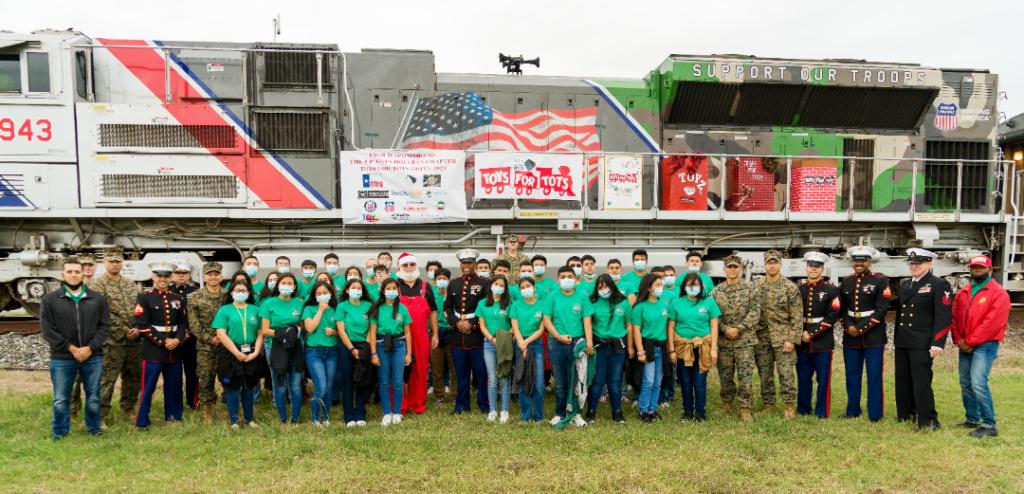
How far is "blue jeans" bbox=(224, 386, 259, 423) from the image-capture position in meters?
5.36

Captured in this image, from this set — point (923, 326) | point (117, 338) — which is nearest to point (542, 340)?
point (923, 326)

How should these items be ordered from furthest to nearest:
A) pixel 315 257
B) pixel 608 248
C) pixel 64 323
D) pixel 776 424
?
pixel 608 248, pixel 315 257, pixel 776 424, pixel 64 323

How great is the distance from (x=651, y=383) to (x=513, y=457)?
1.81 meters

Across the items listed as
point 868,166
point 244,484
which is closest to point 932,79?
point 868,166

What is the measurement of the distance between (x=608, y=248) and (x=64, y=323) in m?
6.61

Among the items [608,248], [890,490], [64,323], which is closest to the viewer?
A: [890,490]

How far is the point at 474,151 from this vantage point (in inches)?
323

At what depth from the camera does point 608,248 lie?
8.69 meters

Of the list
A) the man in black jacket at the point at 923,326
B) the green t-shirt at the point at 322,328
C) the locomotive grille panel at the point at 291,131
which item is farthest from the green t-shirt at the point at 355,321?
the man in black jacket at the point at 923,326

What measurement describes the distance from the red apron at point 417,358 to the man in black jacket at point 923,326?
4.80 meters

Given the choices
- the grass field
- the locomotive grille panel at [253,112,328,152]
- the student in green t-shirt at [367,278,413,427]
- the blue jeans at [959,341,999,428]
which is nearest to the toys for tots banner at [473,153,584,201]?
the locomotive grille panel at [253,112,328,152]

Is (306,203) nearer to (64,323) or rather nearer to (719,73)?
(64,323)

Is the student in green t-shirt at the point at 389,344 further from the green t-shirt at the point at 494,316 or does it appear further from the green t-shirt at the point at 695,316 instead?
the green t-shirt at the point at 695,316

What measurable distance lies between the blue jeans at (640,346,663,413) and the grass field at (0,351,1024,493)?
21 centimetres
